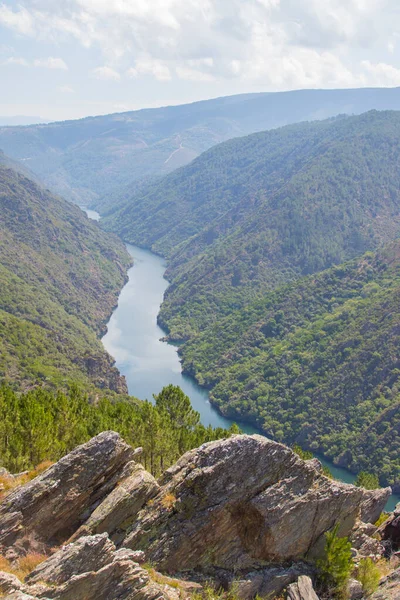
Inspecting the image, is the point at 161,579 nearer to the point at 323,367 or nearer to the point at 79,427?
the point at 79,427

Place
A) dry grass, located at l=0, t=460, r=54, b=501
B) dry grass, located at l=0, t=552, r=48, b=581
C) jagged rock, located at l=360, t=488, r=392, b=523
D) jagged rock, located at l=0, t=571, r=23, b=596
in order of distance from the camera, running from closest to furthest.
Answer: jagged rock, located at l=0, t=571, r=23, b=596
dry grass, located at l=0, t=552, r=48, b=581
dry grass, located at l=0, t=460, r=54, b=501
jagged rock, located at l=360, t=488, r=392, b=523

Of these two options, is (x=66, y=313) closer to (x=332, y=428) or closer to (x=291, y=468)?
(x=332, y=428)

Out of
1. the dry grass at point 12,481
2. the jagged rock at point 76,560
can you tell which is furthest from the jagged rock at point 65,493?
the jagged rock at point 76,560

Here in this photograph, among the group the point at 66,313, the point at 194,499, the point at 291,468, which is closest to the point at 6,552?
the point at 194,499

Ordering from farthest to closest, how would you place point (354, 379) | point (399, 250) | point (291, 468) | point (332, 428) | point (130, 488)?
point (399, 250) < point (354, 379) < point (332, 428) < point (291, 468) < point (130, 488)

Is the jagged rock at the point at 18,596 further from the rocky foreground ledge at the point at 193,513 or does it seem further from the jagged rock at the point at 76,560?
the rocky foreground ledge at the point at 193,513

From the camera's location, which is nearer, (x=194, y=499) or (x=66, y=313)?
(x=194, y=499)

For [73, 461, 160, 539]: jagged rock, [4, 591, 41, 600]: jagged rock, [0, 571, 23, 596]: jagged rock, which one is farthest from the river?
[4, 591, 41, 600]: jagged rock

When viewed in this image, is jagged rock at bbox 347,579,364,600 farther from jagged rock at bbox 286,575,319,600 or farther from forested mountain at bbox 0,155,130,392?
forested mountain at bbox 0,155,130,392
